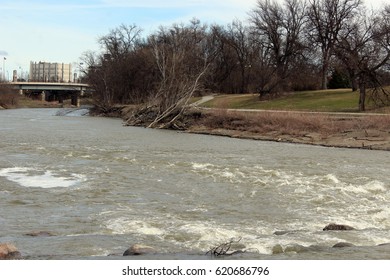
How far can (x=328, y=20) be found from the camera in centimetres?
5962

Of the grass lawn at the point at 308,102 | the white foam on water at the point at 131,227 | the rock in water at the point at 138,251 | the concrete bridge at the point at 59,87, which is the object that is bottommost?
the white foam on water at the point at 131,227

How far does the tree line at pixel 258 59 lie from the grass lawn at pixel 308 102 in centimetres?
199

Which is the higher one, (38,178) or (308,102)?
(308,102)

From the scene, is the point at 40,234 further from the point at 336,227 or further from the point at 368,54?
the point at 368,54

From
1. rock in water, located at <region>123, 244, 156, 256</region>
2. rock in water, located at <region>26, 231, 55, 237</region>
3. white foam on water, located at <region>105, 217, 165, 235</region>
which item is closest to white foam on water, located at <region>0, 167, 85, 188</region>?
white foam on water, located at <region>105, 217, 165, 235</region>

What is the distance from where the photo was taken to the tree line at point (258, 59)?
158 ft

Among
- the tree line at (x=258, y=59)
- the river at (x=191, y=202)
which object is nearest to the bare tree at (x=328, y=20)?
the tree line at (x=258, y=59)

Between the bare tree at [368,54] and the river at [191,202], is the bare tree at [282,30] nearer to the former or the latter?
the bare tree at [368,54]

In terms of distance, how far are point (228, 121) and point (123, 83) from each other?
3970 cm

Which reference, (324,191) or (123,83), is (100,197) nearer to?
(324,191)

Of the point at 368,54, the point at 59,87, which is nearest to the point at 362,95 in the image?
the point at 368,54

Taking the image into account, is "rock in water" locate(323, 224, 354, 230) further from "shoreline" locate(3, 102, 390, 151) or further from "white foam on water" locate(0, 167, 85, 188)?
"shoreline" locate(3, 102, 390, 151)

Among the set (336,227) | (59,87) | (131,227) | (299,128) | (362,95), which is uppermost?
(59,87)

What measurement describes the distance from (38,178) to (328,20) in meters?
48.7
